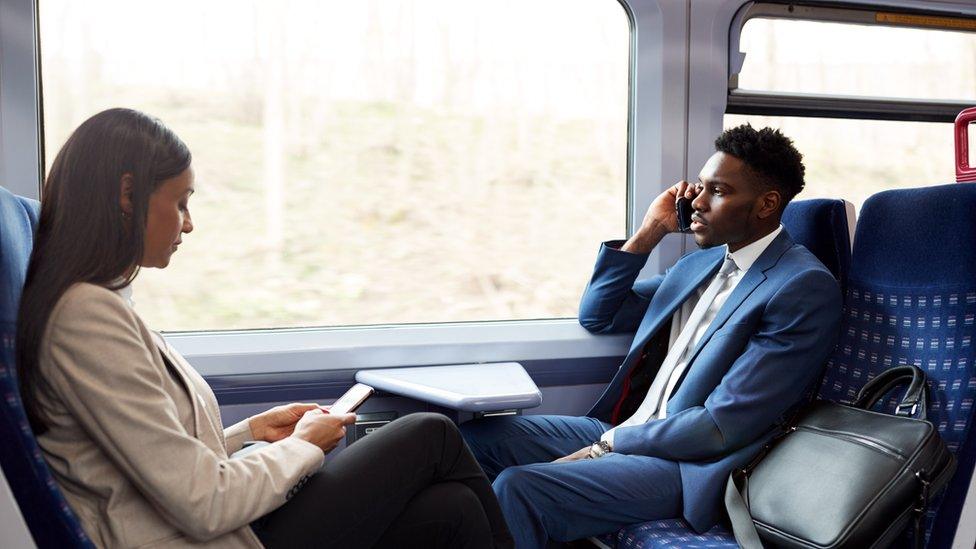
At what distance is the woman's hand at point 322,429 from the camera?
156 centimetres

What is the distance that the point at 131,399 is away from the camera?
1198 mm

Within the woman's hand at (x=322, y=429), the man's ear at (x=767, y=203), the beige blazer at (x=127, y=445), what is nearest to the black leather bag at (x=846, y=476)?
the man's ear at (x=767, y=203)

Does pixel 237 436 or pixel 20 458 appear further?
pixel 237 436

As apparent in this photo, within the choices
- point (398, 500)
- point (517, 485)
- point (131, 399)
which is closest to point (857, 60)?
point (517, 485)

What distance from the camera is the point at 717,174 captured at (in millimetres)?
2332

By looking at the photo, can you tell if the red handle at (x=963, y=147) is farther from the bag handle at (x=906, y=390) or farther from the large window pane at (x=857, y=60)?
the bag handle at (x=906, y=390)

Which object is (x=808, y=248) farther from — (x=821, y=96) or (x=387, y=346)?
(x=387, y=346)

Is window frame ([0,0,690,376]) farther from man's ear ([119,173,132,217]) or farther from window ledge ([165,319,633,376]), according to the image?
man's ear ([119,173,132,217])

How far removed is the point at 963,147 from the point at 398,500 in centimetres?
204

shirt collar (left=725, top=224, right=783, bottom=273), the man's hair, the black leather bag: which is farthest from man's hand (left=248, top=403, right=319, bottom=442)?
the man's hair

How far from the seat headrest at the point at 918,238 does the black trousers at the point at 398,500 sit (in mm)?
1164

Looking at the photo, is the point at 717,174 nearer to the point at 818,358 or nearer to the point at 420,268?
the point at 818,358

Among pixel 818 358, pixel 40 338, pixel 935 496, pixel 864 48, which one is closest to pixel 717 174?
pixel 818 358

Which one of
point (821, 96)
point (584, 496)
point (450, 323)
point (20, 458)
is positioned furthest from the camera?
point (821, 96)
